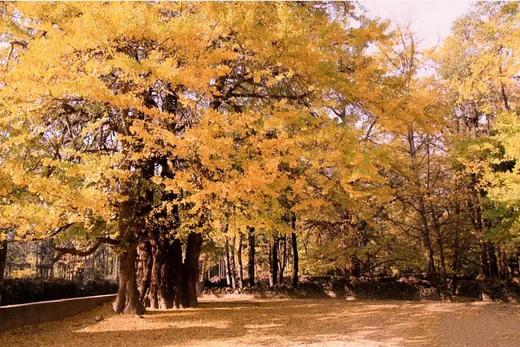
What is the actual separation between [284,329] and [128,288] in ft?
13.2

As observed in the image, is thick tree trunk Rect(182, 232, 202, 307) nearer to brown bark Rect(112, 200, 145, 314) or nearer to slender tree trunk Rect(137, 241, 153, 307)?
slender tree trunk Rect(137, 241, 153, 307)

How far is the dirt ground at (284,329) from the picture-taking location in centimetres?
787

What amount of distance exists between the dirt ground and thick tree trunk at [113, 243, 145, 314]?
34 centimetres

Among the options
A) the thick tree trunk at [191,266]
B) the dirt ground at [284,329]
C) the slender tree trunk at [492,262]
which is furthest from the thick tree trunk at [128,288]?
the slender tree trunk at [492,262]

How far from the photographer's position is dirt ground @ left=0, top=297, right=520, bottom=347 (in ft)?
25.8

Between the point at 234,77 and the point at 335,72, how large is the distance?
270 cm

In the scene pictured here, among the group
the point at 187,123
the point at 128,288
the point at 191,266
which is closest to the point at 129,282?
the point at 128,288

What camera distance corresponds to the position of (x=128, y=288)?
10.8 m

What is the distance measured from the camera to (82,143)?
1101cm

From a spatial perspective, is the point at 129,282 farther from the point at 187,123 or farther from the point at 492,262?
the point at 492,262

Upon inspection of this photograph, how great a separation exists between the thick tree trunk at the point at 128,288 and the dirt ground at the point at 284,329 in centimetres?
34

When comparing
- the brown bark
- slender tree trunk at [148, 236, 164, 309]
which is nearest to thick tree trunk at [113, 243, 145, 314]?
the brown bark

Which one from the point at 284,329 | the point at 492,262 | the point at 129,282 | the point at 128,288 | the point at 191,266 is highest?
the point at 191,266

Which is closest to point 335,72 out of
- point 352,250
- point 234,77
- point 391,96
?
point 391,96
